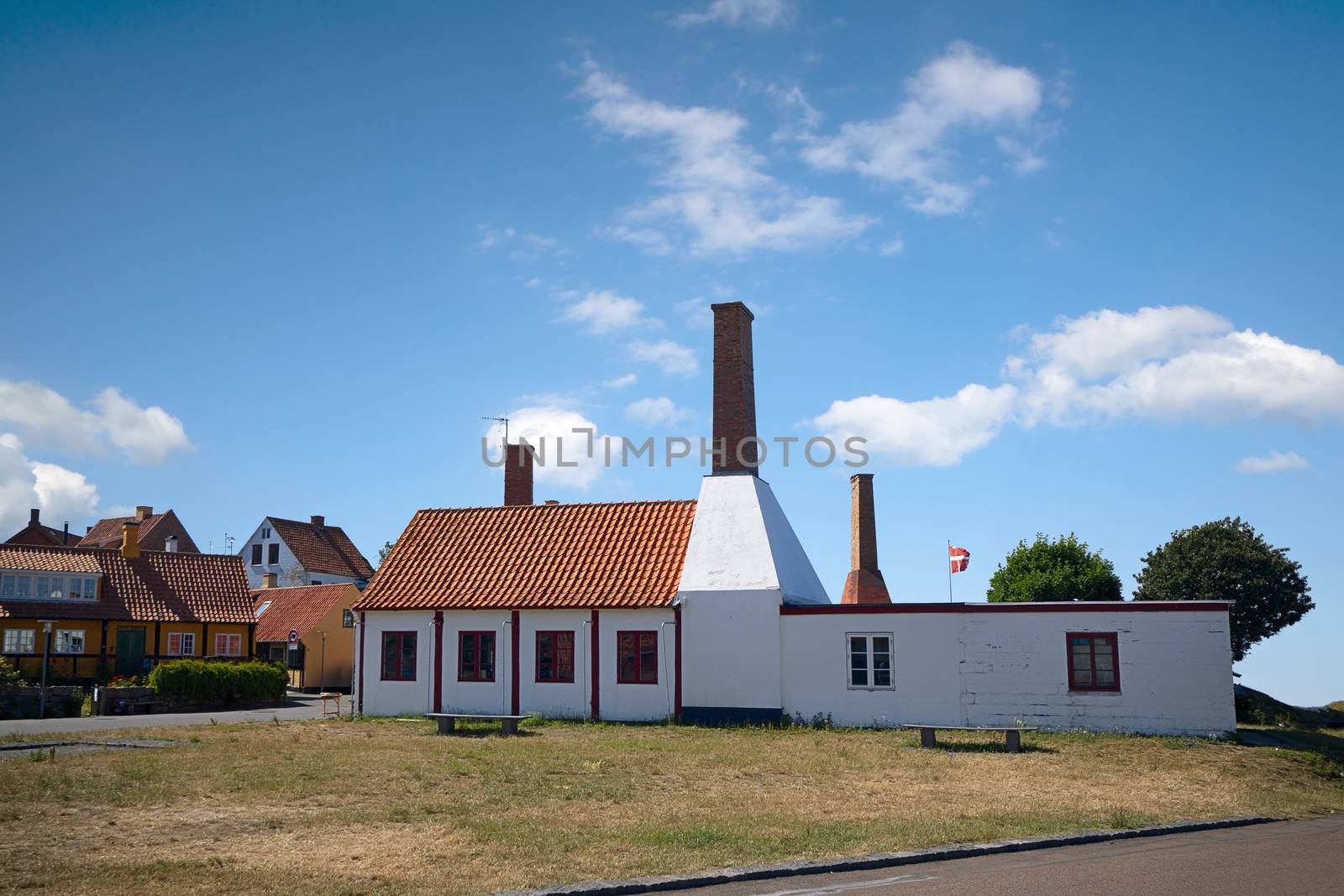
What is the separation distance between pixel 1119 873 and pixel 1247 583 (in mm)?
37362

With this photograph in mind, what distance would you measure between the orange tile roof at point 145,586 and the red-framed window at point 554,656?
65.5 ft

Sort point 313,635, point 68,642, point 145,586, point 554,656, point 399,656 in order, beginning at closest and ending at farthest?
point 554,656 → point 399,656 → point 68,642 → point 145,586 → point 313,635

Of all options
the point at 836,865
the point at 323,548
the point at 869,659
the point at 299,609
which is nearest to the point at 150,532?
the point at 323,548

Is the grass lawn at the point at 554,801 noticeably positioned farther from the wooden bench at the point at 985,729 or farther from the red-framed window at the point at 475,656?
the red-framed window at the point at 475,656

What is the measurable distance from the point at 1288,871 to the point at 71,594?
1576 inches

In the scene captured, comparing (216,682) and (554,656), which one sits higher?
(554,656)

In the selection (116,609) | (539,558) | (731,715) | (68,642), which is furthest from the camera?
(116,609)

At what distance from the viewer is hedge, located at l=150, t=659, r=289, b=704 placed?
3366 centimetres

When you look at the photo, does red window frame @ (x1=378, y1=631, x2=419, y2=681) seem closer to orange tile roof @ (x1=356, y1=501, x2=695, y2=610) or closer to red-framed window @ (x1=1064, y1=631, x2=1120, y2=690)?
orange tile roof @ (x1=356, y1=501, x2=695, y2=610)

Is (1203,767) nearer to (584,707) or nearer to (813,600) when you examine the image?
(813,600)

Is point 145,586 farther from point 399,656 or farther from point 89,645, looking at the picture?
point 399,656

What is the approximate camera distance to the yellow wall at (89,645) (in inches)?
1481

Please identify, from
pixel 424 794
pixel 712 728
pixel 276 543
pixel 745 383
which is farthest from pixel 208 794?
pixel 276 543

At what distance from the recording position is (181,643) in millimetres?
41344
